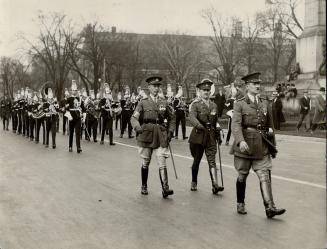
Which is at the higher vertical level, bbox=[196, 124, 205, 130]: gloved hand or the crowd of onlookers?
the crowd of onlookers

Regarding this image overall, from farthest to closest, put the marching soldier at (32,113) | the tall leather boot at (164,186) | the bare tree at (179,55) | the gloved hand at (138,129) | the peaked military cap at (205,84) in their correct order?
1. the bare tree at (179,55)
2. the marching soldier at (32,113)
3. the peaked military cap at (205,84)
4. the gloved hand at (138,129)
5. the tall leather boot at (164,186)

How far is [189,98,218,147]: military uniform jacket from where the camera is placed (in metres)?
9.65

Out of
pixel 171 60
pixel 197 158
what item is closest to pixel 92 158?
pixel 197 158

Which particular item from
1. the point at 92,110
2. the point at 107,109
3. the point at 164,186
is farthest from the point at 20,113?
the point at 164,186

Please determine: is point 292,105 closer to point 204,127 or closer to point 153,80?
point 204,127

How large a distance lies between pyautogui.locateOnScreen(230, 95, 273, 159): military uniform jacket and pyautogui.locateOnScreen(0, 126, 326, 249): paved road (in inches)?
34.2

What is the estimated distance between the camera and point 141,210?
26.6ft

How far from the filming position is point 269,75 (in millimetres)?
75438

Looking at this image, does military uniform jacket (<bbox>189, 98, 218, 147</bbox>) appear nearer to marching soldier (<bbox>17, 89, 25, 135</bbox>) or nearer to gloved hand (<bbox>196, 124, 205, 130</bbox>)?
gloved hand (<bbox>196, 124, 205, 130</bbox>)

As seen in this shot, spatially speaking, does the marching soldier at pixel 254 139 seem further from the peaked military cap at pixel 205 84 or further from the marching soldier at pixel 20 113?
the marching soldier at pixel 20 113

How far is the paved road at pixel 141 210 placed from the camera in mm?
6422

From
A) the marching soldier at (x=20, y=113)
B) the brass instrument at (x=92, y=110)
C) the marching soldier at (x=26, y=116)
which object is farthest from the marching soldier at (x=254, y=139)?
the marching soldier at (x=20, y=113)

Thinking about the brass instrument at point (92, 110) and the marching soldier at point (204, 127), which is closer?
the marching soldier at point (204, 127)

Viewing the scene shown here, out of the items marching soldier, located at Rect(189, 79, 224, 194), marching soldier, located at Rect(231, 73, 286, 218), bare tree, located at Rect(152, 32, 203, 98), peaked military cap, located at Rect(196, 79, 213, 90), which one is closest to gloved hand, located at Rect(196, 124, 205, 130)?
marching soldier, located at Rect(189, 79, 224, 194)
